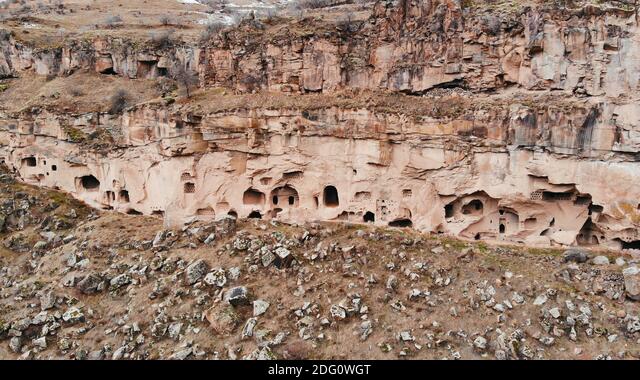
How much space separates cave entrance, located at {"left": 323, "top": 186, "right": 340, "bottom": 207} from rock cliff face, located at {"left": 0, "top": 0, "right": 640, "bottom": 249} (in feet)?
0.19

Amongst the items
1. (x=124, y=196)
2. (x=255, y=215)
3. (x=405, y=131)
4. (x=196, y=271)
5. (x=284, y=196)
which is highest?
(x=405, y=131)

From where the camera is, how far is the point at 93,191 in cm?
2897

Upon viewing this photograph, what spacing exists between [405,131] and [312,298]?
879 centimetres

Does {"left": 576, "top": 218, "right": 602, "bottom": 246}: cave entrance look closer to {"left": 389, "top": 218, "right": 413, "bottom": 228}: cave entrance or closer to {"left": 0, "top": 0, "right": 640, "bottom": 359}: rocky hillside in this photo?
{"left": 0, "top": 0, "right": 640, "bottom": 359}: rocky hillside

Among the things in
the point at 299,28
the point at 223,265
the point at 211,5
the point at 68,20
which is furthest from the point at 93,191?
the point at 211,5

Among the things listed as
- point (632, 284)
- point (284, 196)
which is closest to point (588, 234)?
point (632, 284)

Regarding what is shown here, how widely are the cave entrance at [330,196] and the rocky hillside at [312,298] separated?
2.35 m

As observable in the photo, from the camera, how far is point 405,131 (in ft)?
72.3

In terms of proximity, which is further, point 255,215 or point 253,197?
point 253,197

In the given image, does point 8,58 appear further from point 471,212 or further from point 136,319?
point 471,212

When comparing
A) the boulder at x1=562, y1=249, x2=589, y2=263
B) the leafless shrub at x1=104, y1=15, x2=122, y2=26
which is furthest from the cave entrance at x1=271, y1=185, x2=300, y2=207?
the leafless shrub at x1=104, y1=15, x2=122, y2=26

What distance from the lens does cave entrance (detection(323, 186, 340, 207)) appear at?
2470cm

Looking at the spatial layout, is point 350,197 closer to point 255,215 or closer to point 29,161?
point 255,215

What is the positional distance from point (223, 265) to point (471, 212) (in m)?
11.3
